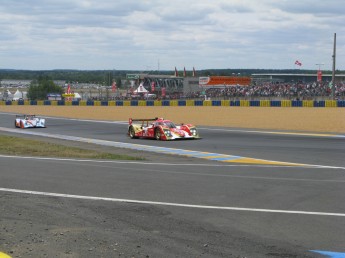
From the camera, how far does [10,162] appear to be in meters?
A: 16.3

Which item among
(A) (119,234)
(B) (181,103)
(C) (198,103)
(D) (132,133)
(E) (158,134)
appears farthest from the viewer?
(B) (181,103)

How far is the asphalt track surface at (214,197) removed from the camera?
21.8ft

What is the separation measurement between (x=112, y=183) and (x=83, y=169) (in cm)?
288

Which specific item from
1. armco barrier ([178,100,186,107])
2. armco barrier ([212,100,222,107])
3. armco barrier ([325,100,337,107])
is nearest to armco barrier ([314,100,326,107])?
armco barrier ([325,100,337,107])

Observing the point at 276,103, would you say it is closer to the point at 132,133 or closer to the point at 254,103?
the point at 254,103

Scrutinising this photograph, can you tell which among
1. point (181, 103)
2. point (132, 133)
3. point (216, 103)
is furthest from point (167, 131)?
point (181, 103)

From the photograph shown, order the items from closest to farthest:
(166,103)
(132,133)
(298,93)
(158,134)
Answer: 1. (158,134)
2. (132,133)
3. (298,93)
4. (166,103)

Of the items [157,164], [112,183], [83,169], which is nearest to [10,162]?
[83,169]

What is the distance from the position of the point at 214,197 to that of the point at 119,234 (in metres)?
3.56

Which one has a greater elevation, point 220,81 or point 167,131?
point 220,81

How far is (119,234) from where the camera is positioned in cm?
696

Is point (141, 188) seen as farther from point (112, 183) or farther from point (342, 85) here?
point (342, 85)

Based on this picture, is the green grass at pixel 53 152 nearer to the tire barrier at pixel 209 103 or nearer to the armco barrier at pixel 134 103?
the tire barrier at pixel 209 103

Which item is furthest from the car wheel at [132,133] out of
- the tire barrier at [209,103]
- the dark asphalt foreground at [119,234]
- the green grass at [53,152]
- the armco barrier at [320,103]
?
the armco barrier at [320,103]
